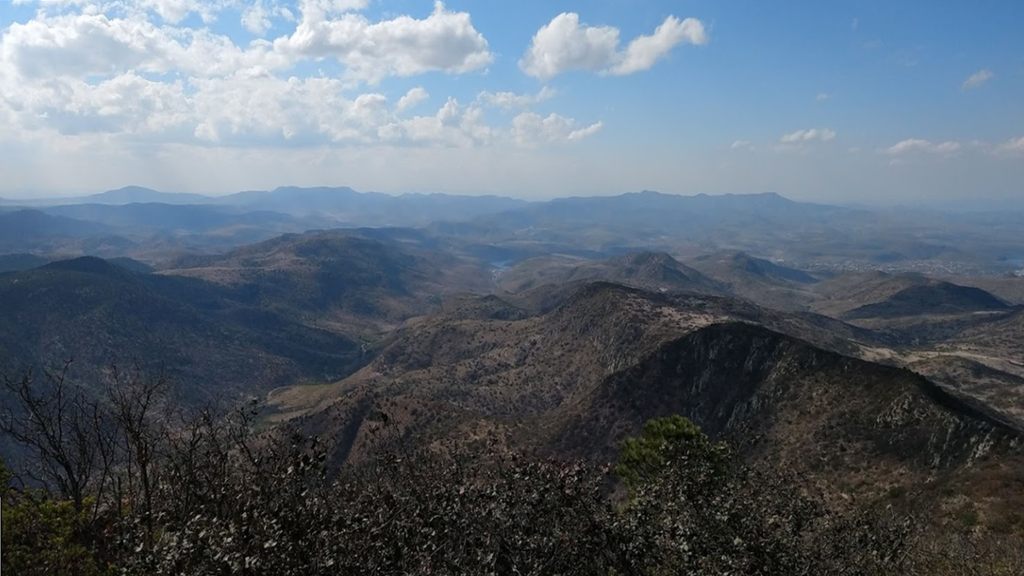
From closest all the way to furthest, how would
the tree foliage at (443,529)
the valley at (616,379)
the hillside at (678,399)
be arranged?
the tree foliage at (443,529) → the valley at (616,379) → the hillside at (678,399)

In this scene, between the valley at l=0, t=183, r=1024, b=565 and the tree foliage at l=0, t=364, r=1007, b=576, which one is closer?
the tree foliage at l=0, t=364, r=1007, b=576

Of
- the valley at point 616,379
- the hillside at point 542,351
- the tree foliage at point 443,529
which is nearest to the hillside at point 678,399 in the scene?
the valley at point 616,379

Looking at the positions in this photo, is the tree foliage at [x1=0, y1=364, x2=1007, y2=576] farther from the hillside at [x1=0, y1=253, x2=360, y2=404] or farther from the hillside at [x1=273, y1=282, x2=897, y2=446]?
the hillside at [x1=0, y1=253, x2=360, y2=404]

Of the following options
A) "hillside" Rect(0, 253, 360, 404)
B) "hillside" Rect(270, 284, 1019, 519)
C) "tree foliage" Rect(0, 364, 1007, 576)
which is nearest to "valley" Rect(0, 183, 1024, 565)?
"hillside" Rect(270, 284, 1019, 519)

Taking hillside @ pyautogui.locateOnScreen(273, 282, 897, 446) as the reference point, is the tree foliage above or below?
above

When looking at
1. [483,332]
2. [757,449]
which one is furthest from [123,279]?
[757,449]

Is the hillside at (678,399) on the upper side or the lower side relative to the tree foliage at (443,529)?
lower

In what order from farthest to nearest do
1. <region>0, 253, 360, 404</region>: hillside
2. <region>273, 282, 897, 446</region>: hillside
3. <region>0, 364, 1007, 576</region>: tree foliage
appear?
<region>0, 253, 360, 404</region>: hillside, <region>273, 282, 897, 446</region>: hillside, <region>0, 364, 1007, 576</region>: tree foliage

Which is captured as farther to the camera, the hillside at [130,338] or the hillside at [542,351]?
the hillside at [130,338]

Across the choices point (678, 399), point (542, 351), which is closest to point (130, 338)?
point (542, 351)

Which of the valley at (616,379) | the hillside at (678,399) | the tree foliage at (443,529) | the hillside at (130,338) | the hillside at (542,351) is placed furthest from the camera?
the hillside at (130,338)

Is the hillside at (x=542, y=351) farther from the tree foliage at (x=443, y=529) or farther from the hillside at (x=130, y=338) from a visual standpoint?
the tree foliage at (x=443, y=529)

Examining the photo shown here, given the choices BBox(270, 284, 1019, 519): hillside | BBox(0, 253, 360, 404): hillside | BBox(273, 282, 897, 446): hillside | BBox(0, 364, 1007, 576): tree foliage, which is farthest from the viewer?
BBox(0, 253, 360, 404): hillside

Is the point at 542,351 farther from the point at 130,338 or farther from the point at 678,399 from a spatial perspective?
the point at 130,338
